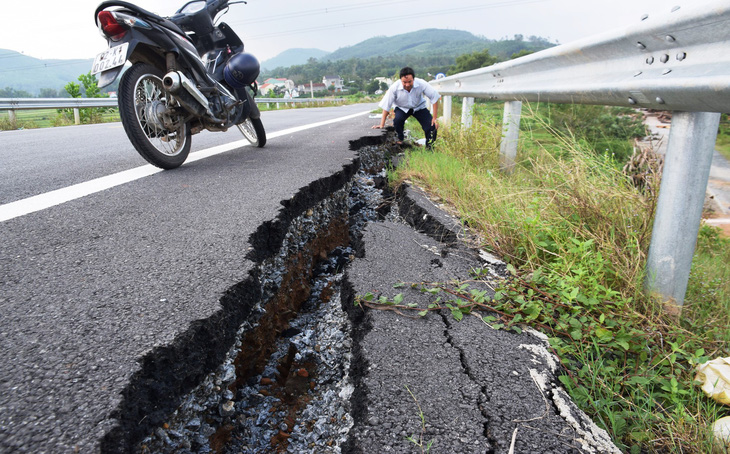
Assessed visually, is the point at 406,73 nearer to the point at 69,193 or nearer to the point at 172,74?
the point at 172,74

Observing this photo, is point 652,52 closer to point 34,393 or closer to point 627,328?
point 627,328

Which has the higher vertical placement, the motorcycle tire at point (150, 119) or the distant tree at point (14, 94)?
the distant tree at point (14, 94)

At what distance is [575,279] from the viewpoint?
1.62m

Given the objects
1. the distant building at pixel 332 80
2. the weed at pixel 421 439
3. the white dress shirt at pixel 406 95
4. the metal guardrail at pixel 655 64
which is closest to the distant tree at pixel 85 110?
the white dress shirt at pixel 406 95

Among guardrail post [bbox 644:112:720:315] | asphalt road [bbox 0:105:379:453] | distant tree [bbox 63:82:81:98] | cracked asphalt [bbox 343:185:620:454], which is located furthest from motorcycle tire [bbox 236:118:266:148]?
distant tree [bbox 63:82:81:98]

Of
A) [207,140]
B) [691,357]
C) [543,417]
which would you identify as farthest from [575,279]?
[207,140]

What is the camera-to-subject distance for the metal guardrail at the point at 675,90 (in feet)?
3.85

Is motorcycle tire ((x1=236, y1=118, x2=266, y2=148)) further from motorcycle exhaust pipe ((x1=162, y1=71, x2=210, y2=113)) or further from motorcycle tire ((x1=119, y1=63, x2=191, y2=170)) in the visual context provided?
motorcycle exhaust pipe ((x1=162, y1=71, x2=210, y2=113))

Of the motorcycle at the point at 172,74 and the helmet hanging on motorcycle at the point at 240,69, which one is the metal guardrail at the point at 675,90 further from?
the helmet hanging on motorcycle at the point at 240,69

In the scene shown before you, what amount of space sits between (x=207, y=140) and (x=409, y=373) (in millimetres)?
4526

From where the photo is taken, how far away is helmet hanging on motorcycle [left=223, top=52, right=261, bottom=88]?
3.78 m

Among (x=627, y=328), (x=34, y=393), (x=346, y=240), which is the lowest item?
(x=346, y=240)

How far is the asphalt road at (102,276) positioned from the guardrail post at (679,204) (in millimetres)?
1476

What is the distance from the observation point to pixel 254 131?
173 inches
